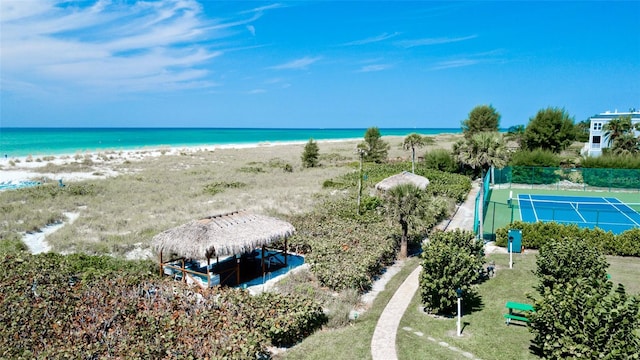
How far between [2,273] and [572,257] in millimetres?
18106

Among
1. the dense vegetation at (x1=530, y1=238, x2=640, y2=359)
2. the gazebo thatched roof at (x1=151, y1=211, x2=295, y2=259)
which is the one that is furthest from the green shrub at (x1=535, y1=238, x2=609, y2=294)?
the gazebo thatched roof at (x1=151, y1=211, x2=295, y2=259)

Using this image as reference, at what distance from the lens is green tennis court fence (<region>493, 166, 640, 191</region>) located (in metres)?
39.4

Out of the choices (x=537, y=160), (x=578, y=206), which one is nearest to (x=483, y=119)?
(x=537, y=160)

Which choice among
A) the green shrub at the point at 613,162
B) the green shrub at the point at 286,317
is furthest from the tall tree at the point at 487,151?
the green shrub at the point at 613,162

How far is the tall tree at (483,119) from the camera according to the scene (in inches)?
2479

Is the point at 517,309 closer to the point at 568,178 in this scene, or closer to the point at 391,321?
the point at 391,321

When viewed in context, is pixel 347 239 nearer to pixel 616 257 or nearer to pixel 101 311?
pixel 101 311

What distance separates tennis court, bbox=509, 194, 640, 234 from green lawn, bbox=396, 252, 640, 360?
10.9 m

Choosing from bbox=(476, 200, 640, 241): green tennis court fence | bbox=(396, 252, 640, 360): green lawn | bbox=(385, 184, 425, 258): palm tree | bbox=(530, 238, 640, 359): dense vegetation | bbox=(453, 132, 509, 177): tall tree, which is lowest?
bbox=(396, 252, 640, 360): green lawn

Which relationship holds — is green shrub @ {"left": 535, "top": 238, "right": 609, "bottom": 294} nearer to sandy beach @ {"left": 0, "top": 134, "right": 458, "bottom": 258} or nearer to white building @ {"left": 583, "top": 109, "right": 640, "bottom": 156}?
sandy beach @ {"left": 0, "top": 134, "right": 458, "bottom": 258}

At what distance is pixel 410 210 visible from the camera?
1862 cm

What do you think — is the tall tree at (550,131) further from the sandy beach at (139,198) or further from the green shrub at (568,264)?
the green shrub at (568,264)

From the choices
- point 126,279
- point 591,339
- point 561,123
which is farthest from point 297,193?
point 561,123

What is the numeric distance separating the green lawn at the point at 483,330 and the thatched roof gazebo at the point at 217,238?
604 cm
